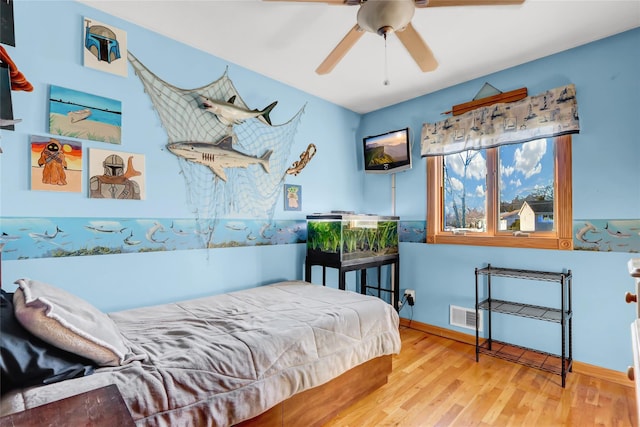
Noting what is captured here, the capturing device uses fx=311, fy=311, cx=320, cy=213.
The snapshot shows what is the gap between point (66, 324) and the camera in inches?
42.2

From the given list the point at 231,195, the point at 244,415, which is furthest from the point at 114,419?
the point at 231,195

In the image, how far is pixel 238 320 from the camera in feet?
5.75

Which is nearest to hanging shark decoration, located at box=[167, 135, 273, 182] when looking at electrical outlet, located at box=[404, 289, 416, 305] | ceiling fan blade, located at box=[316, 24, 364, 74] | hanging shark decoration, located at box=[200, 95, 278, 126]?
hanging shark decoration, located at box=[200, 95, 278, 126]

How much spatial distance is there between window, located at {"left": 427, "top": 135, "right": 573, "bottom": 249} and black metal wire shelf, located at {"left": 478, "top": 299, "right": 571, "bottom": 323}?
482 mm

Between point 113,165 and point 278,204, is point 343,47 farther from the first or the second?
point 113,165

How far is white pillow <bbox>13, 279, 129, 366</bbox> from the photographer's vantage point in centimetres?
104

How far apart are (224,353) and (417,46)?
189 centimetres

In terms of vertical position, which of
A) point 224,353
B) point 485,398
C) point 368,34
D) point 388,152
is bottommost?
point 485,398

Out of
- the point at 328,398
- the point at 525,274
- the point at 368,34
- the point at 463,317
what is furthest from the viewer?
the point at 463,317

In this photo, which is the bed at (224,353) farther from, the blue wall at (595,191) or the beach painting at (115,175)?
the blue wall at (595,191)

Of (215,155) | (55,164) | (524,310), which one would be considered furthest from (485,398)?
(55,164)

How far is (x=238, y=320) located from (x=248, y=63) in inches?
80.3

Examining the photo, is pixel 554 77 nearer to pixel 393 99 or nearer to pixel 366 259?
pixel 393 99

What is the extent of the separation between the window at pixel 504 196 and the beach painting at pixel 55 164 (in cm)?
288
